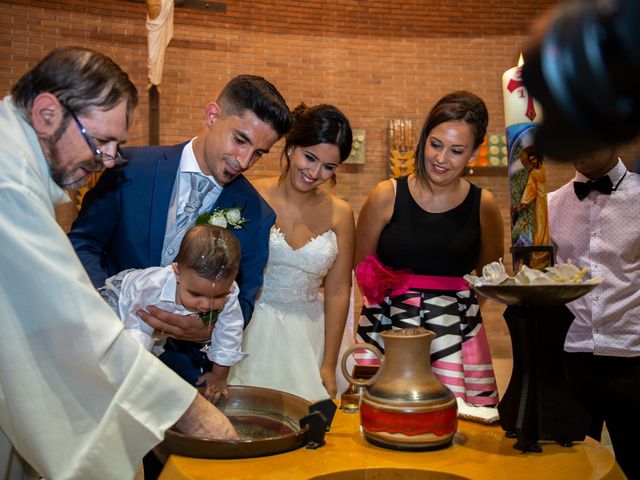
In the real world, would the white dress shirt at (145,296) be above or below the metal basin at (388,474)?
above

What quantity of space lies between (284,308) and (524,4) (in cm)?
656

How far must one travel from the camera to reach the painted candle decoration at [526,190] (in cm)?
167

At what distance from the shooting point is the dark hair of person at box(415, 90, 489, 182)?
9.58 ft

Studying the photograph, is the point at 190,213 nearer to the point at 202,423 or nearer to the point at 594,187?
the point at 202,423

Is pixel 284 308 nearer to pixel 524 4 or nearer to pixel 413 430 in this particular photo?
pixel 413 430

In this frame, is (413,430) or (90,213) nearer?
(413,430)

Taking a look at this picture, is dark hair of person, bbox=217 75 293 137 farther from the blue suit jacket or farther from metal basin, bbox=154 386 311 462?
metal basin, bbox=154 386 311 462

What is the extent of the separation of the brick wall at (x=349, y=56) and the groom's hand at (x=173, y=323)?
5.40 m

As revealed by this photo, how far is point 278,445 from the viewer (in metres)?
1.69

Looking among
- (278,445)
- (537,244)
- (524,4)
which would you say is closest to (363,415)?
(278,445)

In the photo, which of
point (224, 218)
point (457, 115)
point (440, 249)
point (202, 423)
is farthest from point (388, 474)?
point (457, 115)

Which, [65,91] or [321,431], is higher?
[65,91]

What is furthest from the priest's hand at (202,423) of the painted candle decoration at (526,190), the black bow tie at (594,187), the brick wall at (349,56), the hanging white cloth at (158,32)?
the brick wall at (349,56)

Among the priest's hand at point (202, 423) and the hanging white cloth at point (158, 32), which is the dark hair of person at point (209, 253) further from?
the hanging white cloth at point (158, 32)
